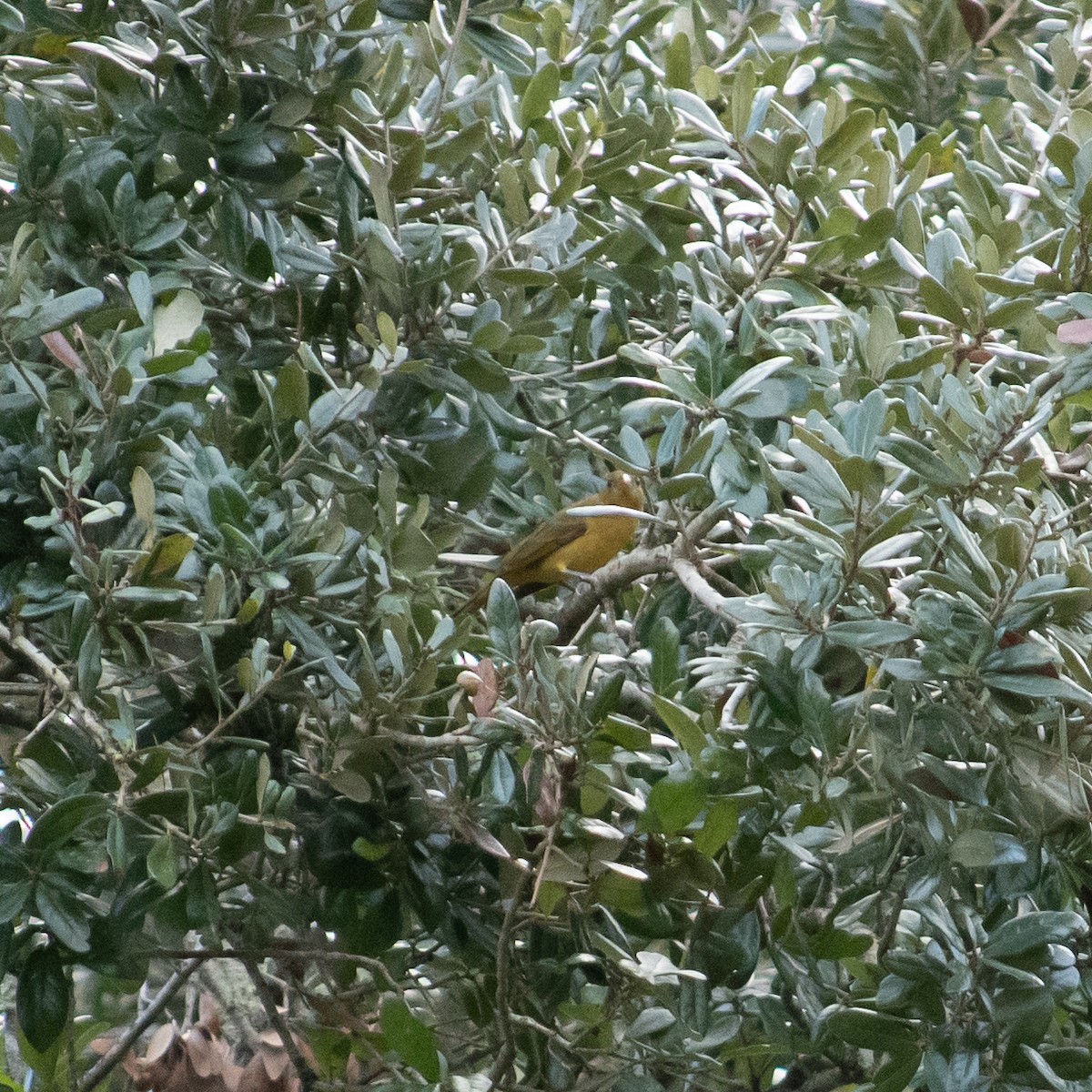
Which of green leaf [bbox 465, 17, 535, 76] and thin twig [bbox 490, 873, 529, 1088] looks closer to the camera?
thin twig [bbox 490, 873, 529, 1088]

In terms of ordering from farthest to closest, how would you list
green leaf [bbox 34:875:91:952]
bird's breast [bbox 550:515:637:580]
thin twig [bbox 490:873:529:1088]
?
bird's breast [bbox 550:515:637:580] → thin twig [bbox 490:873:529:1088] → green leaf [bbox 34:875:91:952]

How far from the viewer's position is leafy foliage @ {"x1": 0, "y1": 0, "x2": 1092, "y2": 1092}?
1.91 meters

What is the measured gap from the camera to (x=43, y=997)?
2055 millimetres

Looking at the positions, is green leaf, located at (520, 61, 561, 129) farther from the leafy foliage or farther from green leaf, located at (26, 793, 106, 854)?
green leaf, located at (26, 793, 106, 854)

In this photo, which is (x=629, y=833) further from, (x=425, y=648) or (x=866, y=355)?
(x=866, y=355)

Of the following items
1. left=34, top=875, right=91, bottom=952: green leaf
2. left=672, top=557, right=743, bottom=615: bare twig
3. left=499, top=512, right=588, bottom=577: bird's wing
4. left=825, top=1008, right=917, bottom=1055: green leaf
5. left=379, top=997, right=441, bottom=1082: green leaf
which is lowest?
left=499, top=512, right=588, bottom=577: bird's wing

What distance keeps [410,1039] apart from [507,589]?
2.42 ft

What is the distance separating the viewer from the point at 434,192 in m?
2.64

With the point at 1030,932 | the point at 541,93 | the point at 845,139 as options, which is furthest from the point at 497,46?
the point at 1030,932

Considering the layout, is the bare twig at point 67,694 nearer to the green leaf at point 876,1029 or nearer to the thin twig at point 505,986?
the thin twig at point 505,986

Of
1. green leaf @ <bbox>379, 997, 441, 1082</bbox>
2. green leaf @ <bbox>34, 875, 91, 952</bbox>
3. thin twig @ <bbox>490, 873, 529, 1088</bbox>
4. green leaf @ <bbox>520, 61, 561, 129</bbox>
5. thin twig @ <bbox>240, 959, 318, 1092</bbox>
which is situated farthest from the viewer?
green leaf @ <bbox>520, 61, 561, 129</bbox>

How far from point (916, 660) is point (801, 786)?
1.09ft

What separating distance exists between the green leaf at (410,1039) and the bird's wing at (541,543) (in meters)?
1.27

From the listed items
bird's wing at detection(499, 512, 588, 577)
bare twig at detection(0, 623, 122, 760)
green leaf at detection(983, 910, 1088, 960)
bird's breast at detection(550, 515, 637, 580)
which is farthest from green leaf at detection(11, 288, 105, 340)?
bird's breast at detection(550, 515, 637, 580)
